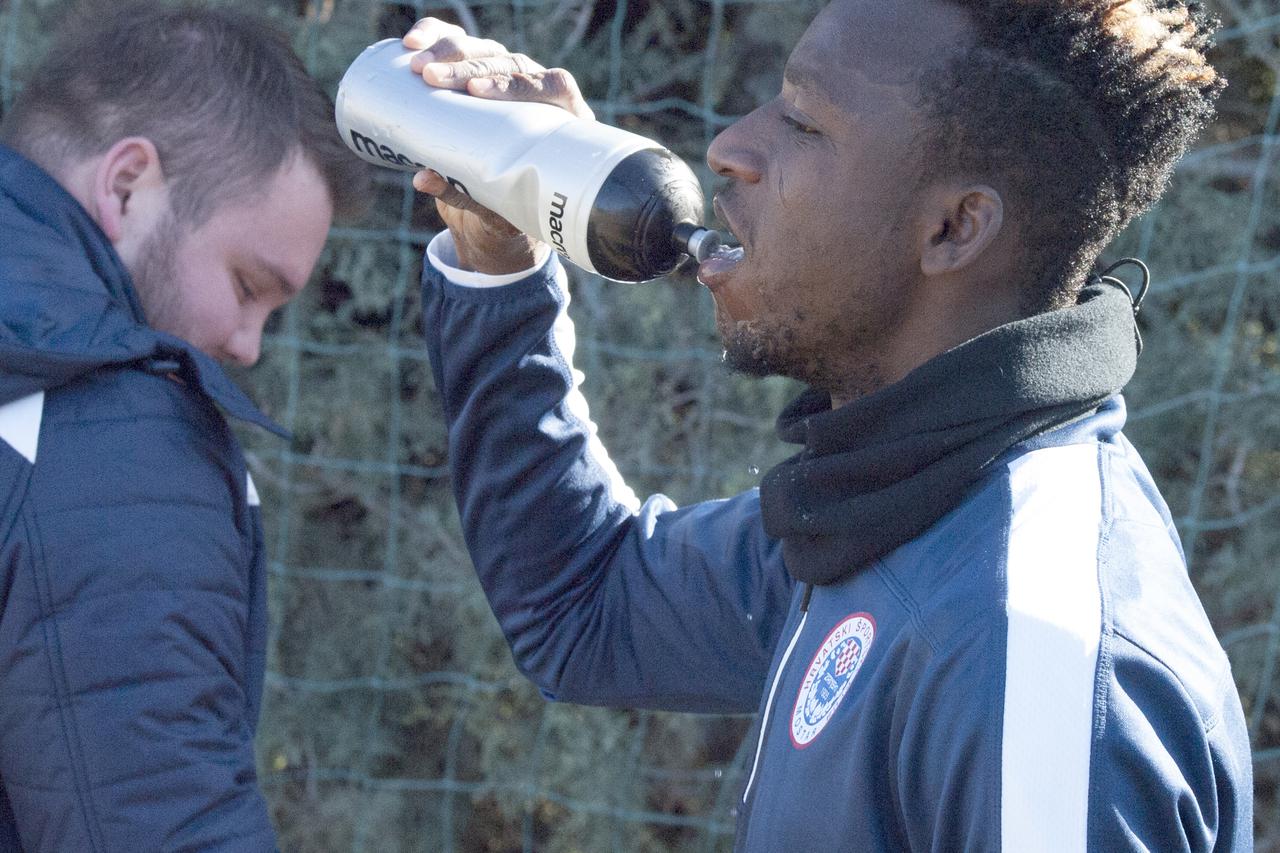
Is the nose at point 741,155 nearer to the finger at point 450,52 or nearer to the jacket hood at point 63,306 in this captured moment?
the finger at point 450,52

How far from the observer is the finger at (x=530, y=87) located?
1.71m

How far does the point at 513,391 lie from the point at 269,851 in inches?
25.7

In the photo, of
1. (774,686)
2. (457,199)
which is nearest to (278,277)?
(457,199)

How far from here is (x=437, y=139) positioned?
1719 millimetres

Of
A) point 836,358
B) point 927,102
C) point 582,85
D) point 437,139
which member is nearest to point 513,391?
point 437,139

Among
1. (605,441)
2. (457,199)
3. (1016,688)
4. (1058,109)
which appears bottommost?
(605,441)

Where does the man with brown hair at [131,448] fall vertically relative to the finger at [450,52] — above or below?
below

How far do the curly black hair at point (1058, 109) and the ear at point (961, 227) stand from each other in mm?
21

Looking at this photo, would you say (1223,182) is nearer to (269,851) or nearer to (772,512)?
(772,512)

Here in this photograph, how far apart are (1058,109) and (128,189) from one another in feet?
3.89

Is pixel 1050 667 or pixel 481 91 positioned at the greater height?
pixel 1050 667

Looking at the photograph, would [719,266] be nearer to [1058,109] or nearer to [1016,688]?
[1058,109]

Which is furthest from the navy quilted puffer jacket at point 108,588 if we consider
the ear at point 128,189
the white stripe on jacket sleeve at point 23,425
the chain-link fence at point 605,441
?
the chain-link fence at point 605,441

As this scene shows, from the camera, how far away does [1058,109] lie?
1346mm
